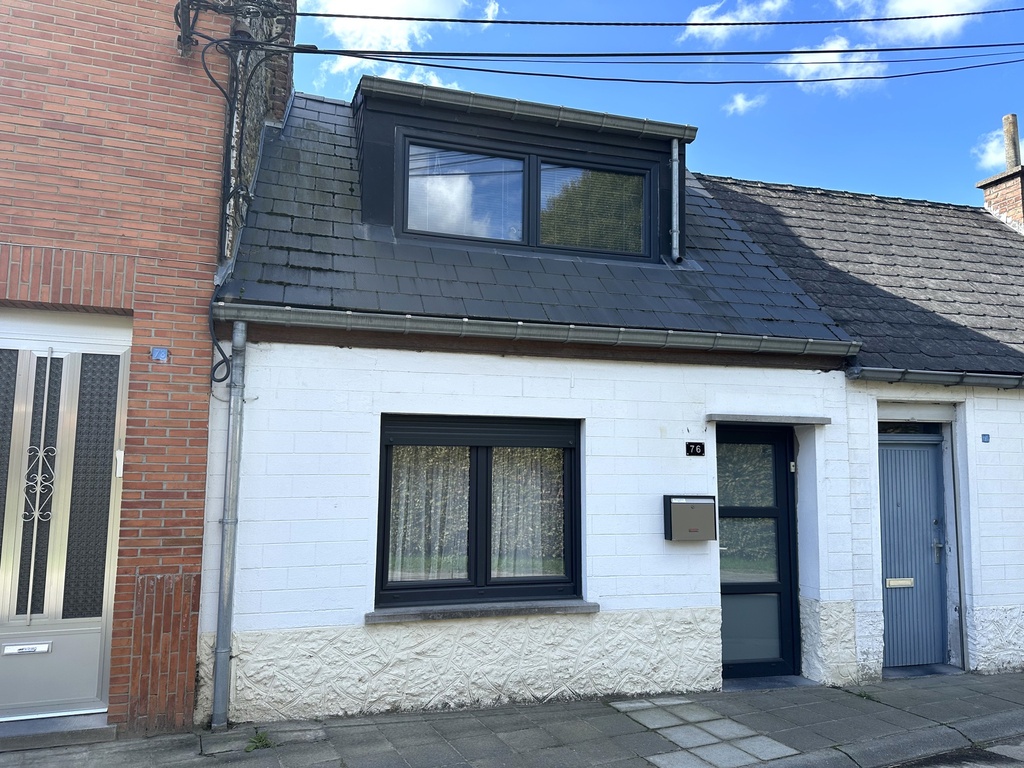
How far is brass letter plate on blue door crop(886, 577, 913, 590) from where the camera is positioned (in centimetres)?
705

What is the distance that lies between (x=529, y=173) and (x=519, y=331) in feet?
6.47

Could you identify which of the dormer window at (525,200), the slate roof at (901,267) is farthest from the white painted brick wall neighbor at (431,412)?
the dormer window at (525,200)

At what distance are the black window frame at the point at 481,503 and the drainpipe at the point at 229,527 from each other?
3.51 ft

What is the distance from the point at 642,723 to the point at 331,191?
5.04 m

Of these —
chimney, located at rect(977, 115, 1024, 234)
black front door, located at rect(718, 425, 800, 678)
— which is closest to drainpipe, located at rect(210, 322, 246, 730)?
black front door, located at rect(718, 425, 800, 678)

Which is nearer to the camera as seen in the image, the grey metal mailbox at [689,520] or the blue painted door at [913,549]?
the grey metal mailbox at [689,520]

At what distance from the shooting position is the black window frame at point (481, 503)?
5.70 m

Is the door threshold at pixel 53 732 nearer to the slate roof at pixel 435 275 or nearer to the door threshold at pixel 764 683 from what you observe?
the slate roof at pixel 435 275

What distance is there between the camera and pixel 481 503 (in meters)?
5.96

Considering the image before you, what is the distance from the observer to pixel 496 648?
564cm

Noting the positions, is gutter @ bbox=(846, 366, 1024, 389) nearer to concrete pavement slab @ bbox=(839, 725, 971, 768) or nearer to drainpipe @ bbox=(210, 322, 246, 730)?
concrete pavement slab @ bbox=(839, 725, 971, 768)

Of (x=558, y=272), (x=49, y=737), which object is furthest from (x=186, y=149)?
(x=49, y=737)

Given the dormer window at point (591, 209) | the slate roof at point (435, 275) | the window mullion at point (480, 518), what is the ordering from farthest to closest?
the dormer window at point (591, 209) → the window mullion at point (480, 518) → the slate roof at point (435, 275)

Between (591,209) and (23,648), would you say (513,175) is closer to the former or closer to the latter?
(591,209)
